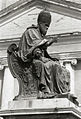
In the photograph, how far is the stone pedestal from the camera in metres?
6.64

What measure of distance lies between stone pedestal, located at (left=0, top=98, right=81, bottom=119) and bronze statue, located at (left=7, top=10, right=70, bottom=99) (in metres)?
0.26

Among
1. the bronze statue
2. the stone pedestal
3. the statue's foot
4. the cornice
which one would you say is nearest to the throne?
the bronze statue

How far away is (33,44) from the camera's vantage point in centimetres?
762

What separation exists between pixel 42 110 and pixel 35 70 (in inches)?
38.0

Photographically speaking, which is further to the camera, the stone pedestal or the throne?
the throne

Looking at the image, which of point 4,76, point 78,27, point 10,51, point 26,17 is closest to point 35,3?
point 26,17

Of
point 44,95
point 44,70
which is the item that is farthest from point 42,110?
point 44,70

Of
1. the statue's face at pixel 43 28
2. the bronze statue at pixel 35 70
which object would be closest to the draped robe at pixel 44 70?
the bronze statue at pixel 35 70

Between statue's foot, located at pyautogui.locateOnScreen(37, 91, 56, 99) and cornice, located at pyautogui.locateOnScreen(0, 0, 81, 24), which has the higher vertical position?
cornice, located at pyautogui.locateOnScreen(0, 0, 81, 24)

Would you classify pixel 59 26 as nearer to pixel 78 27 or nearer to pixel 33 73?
pixel 78 27

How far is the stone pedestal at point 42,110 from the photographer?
664cm

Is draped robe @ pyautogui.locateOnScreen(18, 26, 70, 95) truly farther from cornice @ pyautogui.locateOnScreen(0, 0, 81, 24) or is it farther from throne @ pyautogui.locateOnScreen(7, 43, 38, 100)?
cornice @ pyautogui.locateOnScreen(0, 0, 81, 24)

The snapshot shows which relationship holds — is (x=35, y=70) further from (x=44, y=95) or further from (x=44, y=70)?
(x=44, y=95)

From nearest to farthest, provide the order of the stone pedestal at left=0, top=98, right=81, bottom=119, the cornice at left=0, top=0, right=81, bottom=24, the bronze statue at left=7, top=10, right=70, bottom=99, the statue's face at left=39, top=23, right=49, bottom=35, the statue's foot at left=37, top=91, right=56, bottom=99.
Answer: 1. the stone pedestal at left=0, top=98, right=81, bottom=119
2. the statue's foot at left=37, top=91, right=56, bottom=99
3. the bronze statue at left=7, top=10, right=70, bottom=99
4. the statue's face at left=39, top=23, right=49, bottom=35
5. the cornice at left=0, top=0, right=81, bottom=24
